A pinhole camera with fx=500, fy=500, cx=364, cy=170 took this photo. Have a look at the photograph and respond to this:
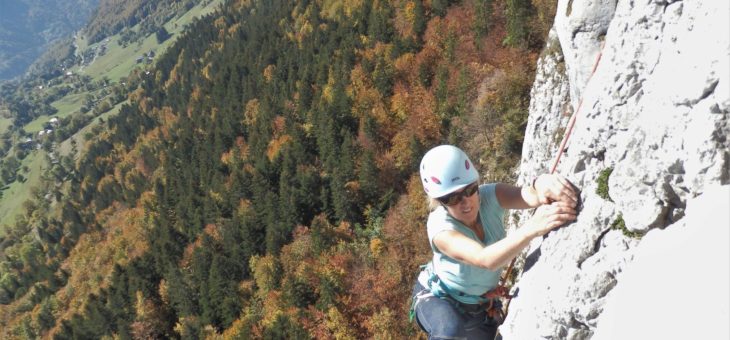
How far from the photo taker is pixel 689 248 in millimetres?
4812

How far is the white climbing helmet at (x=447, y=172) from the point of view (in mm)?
6473

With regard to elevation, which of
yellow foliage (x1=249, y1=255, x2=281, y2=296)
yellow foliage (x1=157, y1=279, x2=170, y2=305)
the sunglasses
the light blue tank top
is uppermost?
the sunglasses

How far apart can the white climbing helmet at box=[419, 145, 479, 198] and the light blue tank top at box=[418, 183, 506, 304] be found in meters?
0.47

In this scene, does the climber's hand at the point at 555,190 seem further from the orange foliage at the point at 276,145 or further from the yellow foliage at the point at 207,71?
the yellow foliage at the point at 207,71

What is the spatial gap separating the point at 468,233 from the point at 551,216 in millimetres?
1141

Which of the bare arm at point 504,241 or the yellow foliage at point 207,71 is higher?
the bare arm at point 504,241

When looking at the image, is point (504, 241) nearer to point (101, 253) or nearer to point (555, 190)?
point (555, 190)

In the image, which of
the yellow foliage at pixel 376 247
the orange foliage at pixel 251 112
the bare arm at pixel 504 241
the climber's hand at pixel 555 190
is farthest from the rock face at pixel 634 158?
the orange foliage at pixel 251 112

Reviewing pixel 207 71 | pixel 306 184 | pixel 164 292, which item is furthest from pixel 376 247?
pixel 207 71

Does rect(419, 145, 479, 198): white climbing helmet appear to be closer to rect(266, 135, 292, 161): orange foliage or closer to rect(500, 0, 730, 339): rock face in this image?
rect(500, 0, 730, 339): rock face

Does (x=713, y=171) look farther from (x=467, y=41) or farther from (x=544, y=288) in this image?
(x=467, y=41)

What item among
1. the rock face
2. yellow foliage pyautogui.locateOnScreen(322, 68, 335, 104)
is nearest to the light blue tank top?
the rock face

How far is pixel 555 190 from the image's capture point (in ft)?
21.0

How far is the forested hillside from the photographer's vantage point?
205 ft
